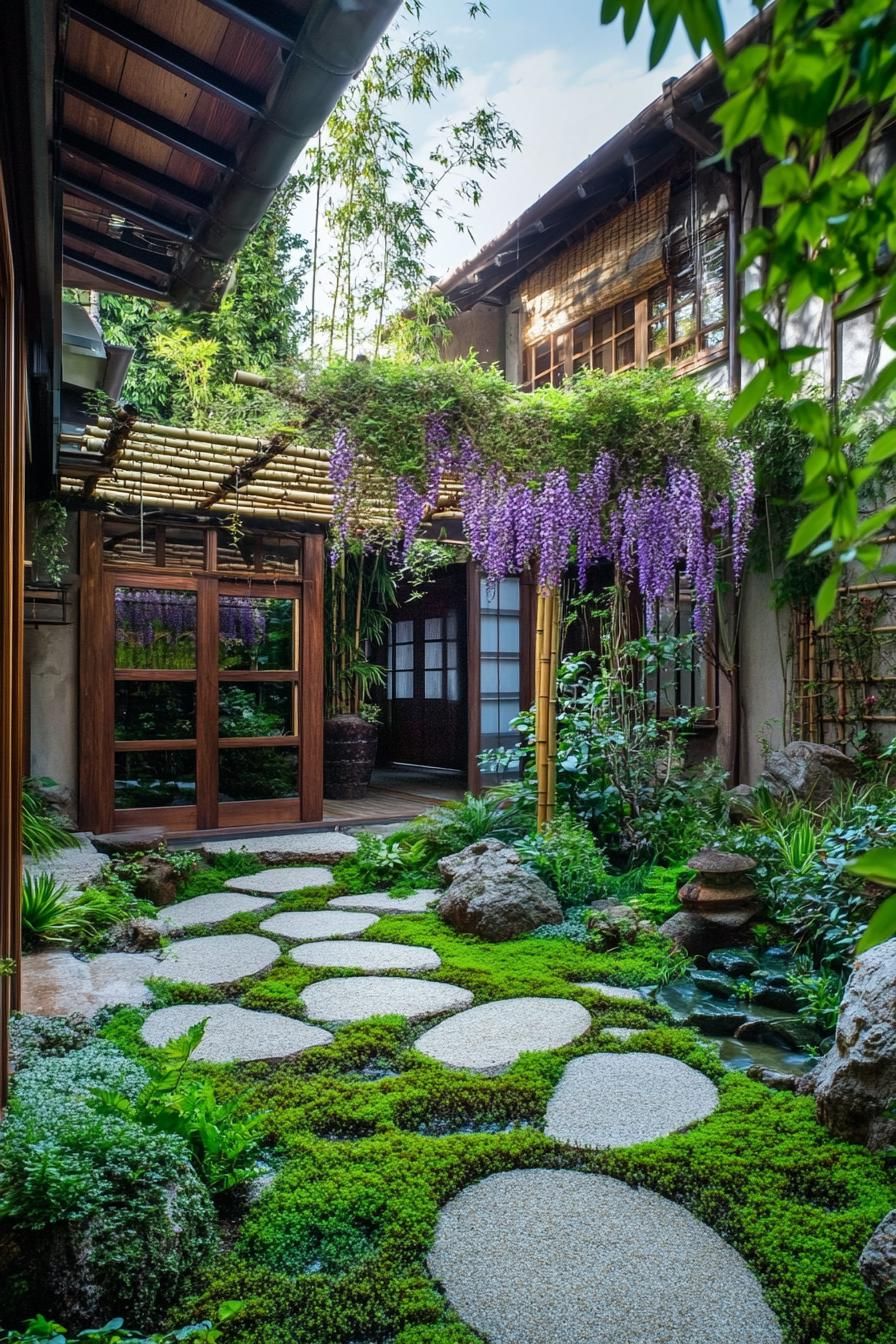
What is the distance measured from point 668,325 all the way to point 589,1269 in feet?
22.0

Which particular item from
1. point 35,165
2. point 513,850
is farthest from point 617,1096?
point 35,165

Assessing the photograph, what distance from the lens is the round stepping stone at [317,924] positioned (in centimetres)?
399

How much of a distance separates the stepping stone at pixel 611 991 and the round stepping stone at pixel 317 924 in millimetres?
1117

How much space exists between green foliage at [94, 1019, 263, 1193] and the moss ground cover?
0.09m

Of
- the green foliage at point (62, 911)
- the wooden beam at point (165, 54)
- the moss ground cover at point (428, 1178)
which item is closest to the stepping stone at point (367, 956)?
the moss ground cover at point (428, 1178)

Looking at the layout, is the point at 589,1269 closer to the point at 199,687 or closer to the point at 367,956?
the point at 367,956

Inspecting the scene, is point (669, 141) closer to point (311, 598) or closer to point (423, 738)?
point (311, 598)

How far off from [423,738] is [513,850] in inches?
225

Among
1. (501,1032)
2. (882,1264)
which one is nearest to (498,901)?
(501,1032)

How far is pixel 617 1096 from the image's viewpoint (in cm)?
236

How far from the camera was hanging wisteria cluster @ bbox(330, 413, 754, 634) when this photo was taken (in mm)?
4426

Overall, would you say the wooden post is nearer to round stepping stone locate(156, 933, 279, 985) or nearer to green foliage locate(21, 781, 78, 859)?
round stepping stone locate(156, 933, 279, 985)

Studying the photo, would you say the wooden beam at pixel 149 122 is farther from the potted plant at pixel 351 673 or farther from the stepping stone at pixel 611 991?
the potted plant at pixel 351 673

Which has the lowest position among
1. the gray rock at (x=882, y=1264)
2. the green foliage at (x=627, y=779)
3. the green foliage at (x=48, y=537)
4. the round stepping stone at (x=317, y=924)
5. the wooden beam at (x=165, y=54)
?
the round stepping stone at (x=317, y=924)
